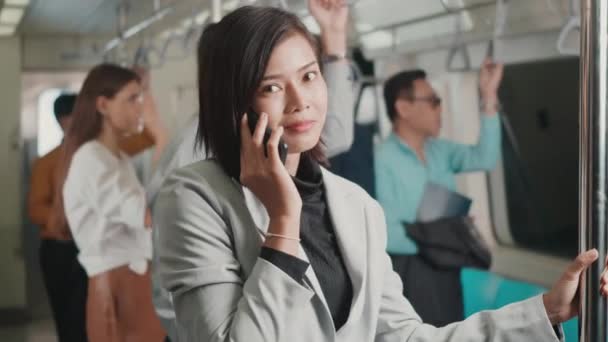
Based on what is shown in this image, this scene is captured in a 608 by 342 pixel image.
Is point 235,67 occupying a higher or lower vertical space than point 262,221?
higher

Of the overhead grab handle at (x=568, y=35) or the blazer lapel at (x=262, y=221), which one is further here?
the overhead grab handle at (x=568, y=35)

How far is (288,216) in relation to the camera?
1.27m

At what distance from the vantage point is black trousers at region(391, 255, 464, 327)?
243 centimetres

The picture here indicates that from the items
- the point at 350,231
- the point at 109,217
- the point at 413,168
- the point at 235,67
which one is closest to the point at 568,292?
the point at 350,231

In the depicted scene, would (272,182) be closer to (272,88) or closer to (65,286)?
(272,88)

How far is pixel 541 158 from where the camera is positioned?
246 centimetres

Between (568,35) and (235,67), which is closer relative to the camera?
(235,67)

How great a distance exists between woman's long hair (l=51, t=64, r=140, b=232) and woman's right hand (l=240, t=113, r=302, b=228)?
1680 mm

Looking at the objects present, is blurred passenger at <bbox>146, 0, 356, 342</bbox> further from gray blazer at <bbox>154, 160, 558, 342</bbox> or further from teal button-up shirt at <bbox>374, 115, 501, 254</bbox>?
gray blazer at <bbox>154, 160, 558, 342</bbox>

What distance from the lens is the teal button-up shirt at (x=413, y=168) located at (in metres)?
2.42

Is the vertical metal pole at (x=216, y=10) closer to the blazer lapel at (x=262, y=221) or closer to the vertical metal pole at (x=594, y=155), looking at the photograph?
the blazer lapel at (x=262, y=221)

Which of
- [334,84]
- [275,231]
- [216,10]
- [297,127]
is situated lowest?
[275,231]

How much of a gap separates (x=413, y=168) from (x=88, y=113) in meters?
1.08

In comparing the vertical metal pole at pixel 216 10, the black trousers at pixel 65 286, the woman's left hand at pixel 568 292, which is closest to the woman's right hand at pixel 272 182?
the woman's left hand at pixel 568 292
